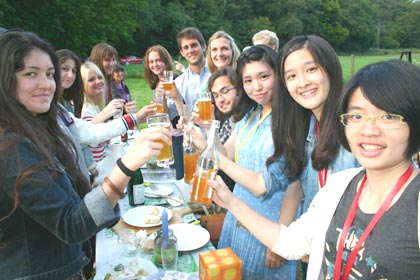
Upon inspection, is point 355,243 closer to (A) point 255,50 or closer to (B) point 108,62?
(A) point 255,50

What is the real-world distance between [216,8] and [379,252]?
172 feet

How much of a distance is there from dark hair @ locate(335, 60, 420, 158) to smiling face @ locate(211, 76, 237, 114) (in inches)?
87.8

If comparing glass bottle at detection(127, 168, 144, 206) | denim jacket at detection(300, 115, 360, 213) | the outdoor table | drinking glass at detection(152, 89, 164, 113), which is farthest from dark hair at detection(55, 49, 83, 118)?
Result: denim jacket at detection(300, 115, 360, 213)

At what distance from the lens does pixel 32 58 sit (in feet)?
5.33

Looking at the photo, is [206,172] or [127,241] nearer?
[206,172]

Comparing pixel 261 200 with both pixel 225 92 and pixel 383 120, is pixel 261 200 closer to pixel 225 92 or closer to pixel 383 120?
Answer: pixel 383 120

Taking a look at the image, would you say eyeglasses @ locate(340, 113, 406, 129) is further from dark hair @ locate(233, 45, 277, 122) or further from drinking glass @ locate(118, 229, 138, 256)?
drinking glass @ locate(118, 229, 138, 256)

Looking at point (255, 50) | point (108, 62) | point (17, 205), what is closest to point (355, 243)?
point (17, 205)

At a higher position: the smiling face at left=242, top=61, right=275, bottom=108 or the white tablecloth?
the smiling face at left=242, top=61, right=275, bottom=108

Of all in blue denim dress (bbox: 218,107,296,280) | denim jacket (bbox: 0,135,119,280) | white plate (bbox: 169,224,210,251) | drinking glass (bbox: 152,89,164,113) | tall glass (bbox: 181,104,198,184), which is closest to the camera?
denim jacket (bbox: 0,135,119,280)

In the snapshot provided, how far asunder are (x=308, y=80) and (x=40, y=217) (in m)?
1.64

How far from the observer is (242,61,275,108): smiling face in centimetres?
245

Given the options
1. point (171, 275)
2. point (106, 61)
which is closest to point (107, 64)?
point (106, 61)

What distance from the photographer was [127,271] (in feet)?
6.07
